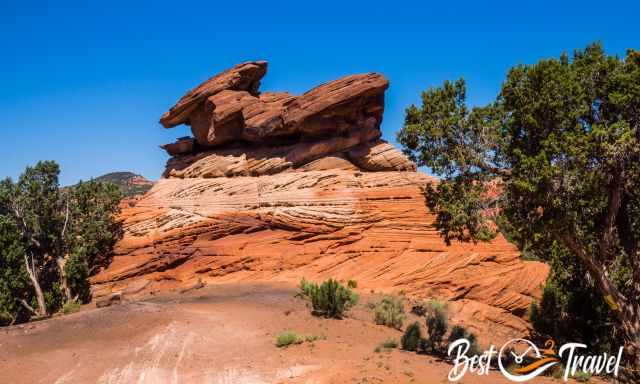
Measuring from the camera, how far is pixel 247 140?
3181cm

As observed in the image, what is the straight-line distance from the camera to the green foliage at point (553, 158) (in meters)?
12.3

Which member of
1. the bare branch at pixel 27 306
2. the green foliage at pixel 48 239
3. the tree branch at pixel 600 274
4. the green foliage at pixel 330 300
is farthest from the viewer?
the green foliage at pixel 48 239

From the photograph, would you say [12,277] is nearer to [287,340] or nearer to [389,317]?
[287,340]

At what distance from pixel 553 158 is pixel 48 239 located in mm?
25826

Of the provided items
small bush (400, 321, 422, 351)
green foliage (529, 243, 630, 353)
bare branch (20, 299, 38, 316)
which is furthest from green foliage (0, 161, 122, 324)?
Answer: green foliage (529, 243, 630, 353)

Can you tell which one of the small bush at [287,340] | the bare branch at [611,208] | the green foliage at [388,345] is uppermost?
the bare branch at [611,208]

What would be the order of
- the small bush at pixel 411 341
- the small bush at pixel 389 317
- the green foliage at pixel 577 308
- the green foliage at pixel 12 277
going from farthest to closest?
the green foliage at pixel 12 277 → the small bush at pixel 389 317 → the green foliage at pixel 577 308 → the small bush at pixel 411 341

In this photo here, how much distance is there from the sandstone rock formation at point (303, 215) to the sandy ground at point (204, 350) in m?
6.65

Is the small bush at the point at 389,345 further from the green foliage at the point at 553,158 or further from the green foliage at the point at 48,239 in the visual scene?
the green foliage at the point at 48,239

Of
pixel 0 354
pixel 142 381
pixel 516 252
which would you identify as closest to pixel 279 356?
pixel 142 381

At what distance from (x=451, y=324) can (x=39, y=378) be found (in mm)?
15093

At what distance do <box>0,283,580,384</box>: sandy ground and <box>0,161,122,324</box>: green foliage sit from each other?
9506 millimetres

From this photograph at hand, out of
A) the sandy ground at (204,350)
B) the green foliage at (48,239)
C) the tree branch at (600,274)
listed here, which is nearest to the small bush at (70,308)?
the green foliage at (48,239)

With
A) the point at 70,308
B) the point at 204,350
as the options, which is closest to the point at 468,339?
the point at 204,350
